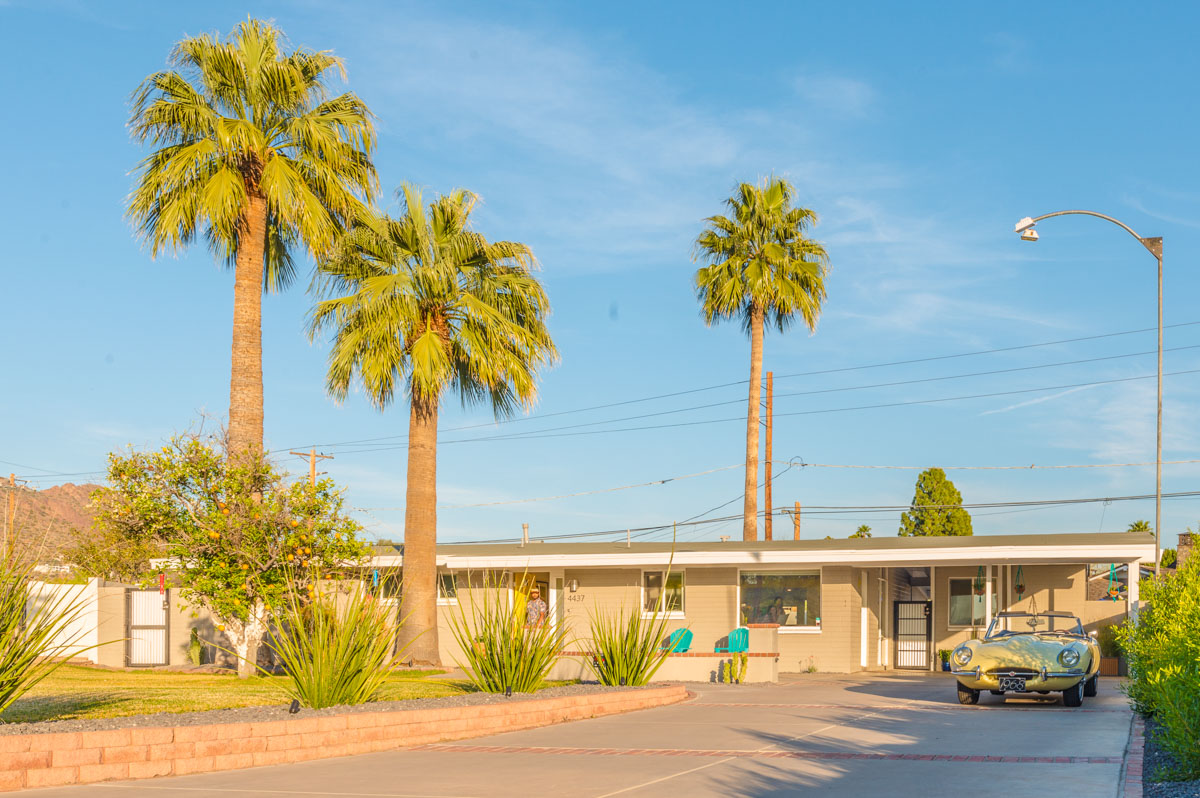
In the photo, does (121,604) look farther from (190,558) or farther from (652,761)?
(652,761)

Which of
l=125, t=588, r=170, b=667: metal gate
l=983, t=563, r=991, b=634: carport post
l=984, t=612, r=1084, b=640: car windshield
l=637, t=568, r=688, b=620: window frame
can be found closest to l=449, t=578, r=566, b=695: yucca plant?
l=984, t=612, r=1084, b=640: car windshield

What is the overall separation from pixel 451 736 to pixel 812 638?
52.7 feet

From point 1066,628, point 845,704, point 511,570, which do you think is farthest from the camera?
point 511,570

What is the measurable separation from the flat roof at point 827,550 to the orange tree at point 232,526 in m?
3.06

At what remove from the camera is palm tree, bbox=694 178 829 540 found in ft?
110

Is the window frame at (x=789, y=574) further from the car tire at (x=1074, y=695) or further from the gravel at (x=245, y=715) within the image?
the gravel at (x=245, y=715)

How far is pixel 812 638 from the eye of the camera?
27.8 metres

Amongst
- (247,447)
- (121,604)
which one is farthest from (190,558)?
(121,604)

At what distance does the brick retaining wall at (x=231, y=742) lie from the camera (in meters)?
9.37

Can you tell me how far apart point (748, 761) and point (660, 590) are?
18.3 metres

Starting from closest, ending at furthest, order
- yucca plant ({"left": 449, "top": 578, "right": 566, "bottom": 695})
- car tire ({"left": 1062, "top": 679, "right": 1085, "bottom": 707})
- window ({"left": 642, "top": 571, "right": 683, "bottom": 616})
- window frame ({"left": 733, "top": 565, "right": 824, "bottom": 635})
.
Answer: yucca plant ({"left": 449, "top": 578, "right": 566, "bottom": 695}), car tire ({"left": 1062, "top": 679, "right": 1085, "bottom": 707}), window frame ({"left": 733, "top": 565, "right": 824, "bottom": 635}), window ({"left": 642, "top": 571, "right": 683, "bottom": 616})

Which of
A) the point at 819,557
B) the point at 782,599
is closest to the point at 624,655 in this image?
the point at 819,557

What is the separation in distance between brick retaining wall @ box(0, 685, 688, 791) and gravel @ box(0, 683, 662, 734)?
0.24 metres

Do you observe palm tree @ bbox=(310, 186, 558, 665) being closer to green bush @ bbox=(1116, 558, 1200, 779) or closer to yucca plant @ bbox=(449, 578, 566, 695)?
yucca plant @ bbox=(449, 578, 566, 695)
